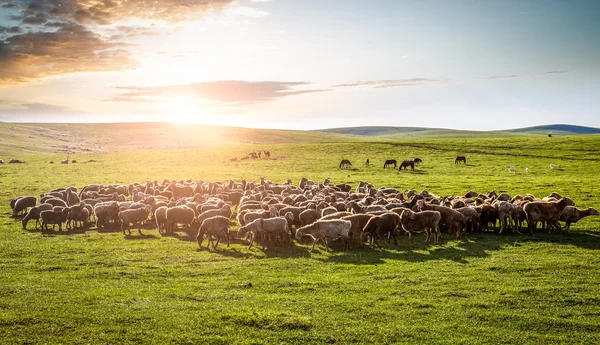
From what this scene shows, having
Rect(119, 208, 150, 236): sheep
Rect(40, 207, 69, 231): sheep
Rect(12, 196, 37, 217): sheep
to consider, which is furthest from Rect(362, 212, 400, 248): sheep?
Rect(12, 196, 37, 217): sheep

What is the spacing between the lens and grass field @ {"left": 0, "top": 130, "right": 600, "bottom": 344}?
36.0ft

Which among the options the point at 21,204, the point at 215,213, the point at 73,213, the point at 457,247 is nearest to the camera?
the point at 457,247

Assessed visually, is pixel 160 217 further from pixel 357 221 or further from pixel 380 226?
pixel 380 226

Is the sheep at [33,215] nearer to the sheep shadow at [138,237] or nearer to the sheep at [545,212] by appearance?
the sheep shadow at [138,237]

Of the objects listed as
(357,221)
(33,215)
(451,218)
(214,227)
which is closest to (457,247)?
(451,218)

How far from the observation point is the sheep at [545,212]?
21484 millimetres

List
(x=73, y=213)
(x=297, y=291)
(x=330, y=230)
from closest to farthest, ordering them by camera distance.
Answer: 1. (x=297, y=291)
2. (x=330, y=230)
3. (x=73, y=213)

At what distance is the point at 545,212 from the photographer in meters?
21.5

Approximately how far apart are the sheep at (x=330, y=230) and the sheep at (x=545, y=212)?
10.5 m

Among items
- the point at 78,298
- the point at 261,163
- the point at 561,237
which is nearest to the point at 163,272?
the point at 78,298

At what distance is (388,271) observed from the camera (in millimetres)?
15648

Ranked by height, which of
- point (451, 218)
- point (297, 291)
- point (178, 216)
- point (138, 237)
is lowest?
point (138, 237)

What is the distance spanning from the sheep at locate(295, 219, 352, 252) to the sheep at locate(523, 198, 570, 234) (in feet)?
34.3

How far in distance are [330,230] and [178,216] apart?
9.55 m
